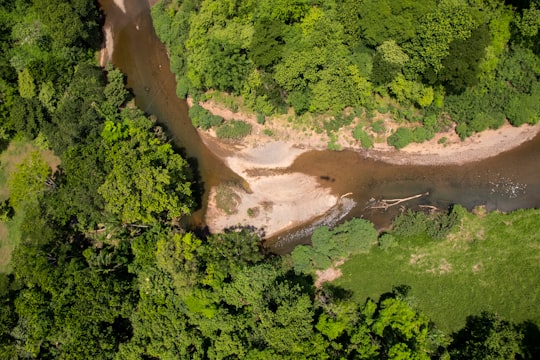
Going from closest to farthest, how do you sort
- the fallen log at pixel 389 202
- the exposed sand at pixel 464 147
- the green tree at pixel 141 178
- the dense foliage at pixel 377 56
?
1. the dense foliage at pixel 377 56
2. the green tree at pixel 141 178
3. the exposed sand at pixel 464 147
4. the fallen log at pixel 389 202

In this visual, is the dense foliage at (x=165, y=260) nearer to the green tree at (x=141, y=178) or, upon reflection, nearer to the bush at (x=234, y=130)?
the green tree at (x=141, y=178)

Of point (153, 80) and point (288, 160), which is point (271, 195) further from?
point (153, 80)

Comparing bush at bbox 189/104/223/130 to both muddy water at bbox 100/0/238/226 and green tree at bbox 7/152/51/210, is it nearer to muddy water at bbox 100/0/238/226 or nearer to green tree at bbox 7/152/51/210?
muddy water at bbox 100/0/238/226

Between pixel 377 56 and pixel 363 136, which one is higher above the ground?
pixel 377 56

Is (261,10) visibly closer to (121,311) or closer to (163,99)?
(163,99)

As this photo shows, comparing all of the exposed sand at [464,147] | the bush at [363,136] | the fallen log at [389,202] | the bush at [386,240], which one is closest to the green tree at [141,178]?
the bush at [363,136]

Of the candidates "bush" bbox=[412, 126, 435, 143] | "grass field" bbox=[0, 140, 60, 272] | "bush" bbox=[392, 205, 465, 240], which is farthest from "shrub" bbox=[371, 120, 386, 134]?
"grass field" bbox=[0, 140, 60, 272]

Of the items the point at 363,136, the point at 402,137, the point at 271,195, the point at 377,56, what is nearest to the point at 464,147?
the point at 402,137
